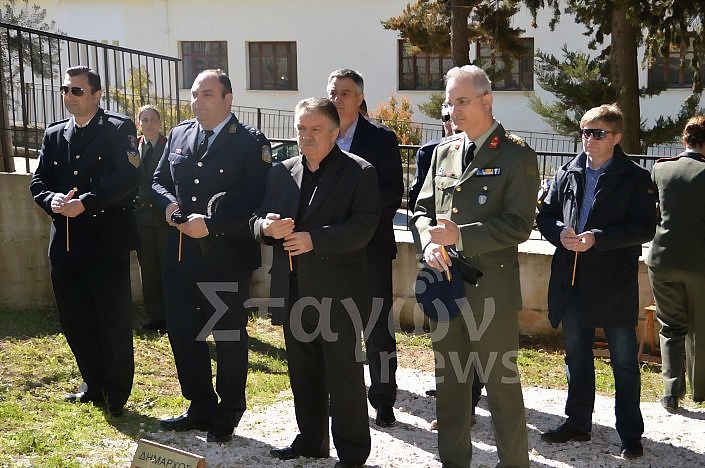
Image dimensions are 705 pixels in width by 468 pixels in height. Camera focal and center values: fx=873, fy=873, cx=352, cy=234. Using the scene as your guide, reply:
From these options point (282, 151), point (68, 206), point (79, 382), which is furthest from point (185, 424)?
point (282, 151)

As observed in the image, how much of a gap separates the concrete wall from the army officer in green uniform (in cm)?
345

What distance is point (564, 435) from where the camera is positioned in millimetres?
5055

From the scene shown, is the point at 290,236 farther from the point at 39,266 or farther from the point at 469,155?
the point at 39,266

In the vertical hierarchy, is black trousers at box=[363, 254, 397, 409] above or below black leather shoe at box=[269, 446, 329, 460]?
above

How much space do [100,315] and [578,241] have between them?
9.41 feet

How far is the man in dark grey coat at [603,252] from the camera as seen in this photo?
187 inches

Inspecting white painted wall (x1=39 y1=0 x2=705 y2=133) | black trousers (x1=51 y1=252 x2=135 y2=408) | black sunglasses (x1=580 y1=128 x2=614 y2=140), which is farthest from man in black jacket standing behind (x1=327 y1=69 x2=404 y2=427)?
white painted wall (x1=39 y1=0 x2=705 y2=133)

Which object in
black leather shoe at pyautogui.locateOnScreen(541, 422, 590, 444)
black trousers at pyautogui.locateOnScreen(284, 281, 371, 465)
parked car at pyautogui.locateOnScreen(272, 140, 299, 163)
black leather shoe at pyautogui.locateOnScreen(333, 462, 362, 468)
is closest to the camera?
black trousers at pyautogui.locateOnScreen(284, 281, 371, 465)

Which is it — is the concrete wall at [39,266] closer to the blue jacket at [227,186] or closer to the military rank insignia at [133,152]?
the military rank insignia at [133,152]

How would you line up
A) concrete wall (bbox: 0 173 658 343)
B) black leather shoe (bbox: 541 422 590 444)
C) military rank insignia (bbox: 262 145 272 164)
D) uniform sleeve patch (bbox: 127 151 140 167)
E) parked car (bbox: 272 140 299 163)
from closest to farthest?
military rank insignia (bbox: 262 145 272 164), black leather shoe (bbox: 541 422 590 444), uniform sleeve patch (bbox: 127 151 140 167), concrete wall (bbox: 0 173 658 343), parked car (bbox: 272 140 299 163)

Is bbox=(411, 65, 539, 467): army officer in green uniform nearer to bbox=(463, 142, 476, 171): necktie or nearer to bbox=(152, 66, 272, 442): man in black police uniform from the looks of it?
bbox=(463, 142, 476, 171): necktie

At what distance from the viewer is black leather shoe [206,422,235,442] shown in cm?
491

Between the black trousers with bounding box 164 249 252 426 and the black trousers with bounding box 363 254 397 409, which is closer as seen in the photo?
the black trousers with bounding box 164 249 252 426

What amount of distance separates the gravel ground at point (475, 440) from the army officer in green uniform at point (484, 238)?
0.66 meters
